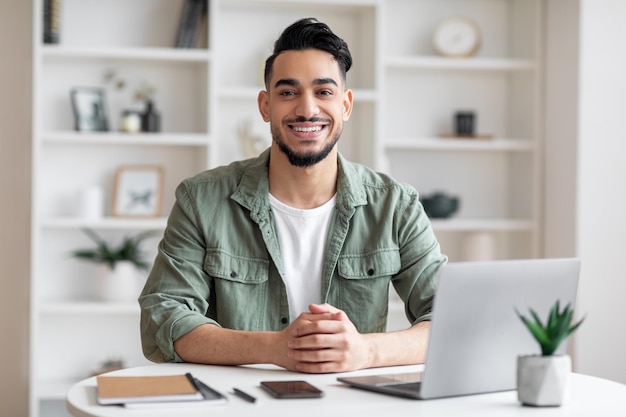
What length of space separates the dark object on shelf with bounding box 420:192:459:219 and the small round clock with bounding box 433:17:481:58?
0.66 meters

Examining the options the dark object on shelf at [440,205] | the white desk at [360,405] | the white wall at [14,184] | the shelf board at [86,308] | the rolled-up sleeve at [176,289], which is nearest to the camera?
the white desk at [360,405]

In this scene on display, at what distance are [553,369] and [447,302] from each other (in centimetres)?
21

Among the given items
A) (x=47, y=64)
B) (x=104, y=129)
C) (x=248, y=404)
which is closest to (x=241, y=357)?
(x=248, y=404)

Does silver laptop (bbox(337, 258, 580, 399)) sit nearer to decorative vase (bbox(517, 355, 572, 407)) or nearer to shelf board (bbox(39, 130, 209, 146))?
decorative vase (bbox(517, 355, 572, 407))

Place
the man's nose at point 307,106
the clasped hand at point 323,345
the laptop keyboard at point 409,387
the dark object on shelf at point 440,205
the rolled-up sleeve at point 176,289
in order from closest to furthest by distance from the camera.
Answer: the laptop keyboard at point 409,387 → the clasped hand at point 323,345 → the rolled-up sleeve at point 176,289 → the man's nose at point 307,106 → the dark object on shelf at point 440,205

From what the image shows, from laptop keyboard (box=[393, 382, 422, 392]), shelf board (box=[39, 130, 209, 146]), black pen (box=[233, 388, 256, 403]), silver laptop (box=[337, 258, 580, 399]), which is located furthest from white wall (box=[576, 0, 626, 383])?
black pen (box=[233, 388, 256, 403])

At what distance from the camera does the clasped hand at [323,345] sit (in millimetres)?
1738

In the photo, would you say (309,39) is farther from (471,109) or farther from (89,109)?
(471,109)

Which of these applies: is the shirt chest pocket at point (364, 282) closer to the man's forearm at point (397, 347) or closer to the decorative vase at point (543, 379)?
the man's forearm at point (397, 347)

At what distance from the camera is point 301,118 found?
6.92 ft

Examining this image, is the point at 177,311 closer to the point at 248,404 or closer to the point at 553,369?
the point at 248,404

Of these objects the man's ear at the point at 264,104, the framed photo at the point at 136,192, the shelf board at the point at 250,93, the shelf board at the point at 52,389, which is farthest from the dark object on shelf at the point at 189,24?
the man's ear at the point at 264,104

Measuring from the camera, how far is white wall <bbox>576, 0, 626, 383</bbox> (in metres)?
3.77

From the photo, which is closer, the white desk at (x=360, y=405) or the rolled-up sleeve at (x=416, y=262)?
the white desk at (x=360, y=405)
